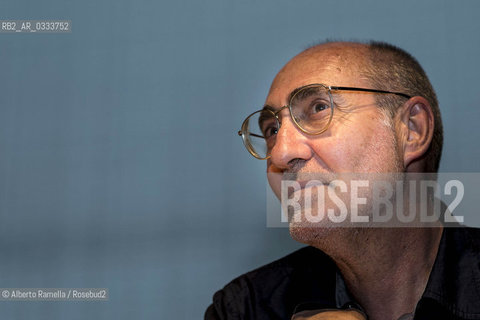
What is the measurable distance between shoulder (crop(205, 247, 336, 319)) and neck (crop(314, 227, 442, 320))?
121 mm

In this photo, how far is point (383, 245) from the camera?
127 centimetres

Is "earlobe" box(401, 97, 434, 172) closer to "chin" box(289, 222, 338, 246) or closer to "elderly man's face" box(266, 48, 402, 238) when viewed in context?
"elderly man's face" box(266, 48, 402, 238)

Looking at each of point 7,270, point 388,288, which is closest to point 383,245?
point 388,288

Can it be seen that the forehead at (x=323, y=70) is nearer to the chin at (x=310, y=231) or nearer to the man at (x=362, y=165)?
the man at (x=362, y=165)

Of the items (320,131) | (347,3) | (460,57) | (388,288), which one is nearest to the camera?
(320,131)

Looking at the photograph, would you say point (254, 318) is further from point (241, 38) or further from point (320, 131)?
point (241, 38)

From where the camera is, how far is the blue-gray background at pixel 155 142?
1.65 metres

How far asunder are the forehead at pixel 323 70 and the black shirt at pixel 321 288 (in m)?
0.45

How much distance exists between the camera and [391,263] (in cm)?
128

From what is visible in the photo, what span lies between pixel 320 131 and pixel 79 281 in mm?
950

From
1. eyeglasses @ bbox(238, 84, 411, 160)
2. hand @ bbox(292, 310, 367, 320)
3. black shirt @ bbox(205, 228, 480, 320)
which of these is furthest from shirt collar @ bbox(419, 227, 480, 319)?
eyeglasses @ bbox(238, 84, 411, 160)

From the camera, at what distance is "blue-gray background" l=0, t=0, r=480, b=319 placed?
5.41 feet

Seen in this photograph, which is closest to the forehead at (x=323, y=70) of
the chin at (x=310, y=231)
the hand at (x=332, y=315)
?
the chin at (x=310, y=231)

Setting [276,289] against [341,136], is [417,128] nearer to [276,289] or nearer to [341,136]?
[341,136]
